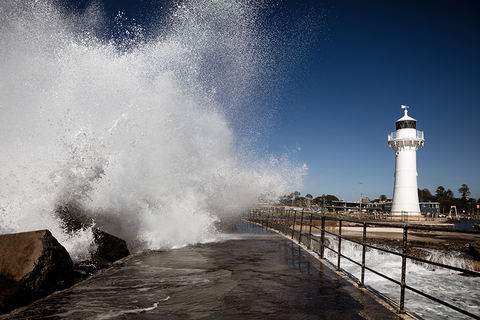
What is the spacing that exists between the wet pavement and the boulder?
0.15m

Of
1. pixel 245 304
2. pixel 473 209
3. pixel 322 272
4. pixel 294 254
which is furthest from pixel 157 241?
pixel 473 209

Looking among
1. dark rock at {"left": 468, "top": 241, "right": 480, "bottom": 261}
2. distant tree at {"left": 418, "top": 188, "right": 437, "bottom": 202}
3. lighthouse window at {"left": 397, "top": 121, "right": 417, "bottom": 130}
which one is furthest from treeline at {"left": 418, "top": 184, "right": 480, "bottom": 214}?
dark rock at {"left": 468, "top": 241, "right": 480, "bottom": 261}

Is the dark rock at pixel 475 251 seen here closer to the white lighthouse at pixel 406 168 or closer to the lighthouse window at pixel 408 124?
the white lighthouse at pixel 406 168

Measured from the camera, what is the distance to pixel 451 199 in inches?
4833

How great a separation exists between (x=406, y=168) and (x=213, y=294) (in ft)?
112

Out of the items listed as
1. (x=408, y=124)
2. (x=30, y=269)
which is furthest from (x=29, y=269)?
(x=408, y=124)

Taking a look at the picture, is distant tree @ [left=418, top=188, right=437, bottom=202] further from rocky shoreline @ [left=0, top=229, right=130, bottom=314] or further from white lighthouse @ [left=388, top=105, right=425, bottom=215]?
rocky shoreline @ [left=0, top=229, right=130, bottom=314]

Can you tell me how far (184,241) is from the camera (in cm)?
1002

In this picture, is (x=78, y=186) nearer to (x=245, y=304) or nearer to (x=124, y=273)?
(x=124, y=273)

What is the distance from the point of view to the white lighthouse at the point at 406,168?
32.5m

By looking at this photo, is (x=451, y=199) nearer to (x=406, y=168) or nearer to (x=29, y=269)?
(x=406, y=168)

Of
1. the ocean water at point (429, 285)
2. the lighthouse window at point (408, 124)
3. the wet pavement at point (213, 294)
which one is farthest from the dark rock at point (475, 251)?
the lighthouse window at point (408, 124)

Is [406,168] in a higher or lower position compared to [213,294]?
higher

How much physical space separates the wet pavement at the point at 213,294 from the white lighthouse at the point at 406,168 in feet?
102
